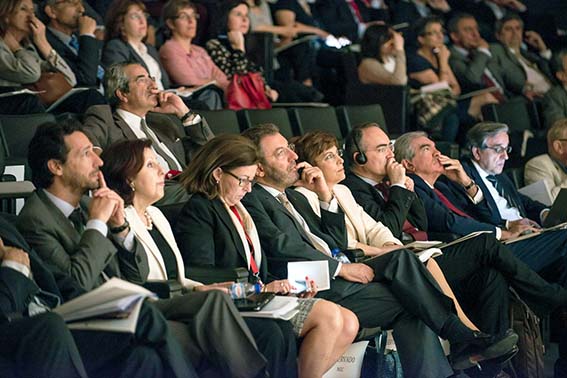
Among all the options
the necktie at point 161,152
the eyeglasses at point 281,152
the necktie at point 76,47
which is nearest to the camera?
the eyeglasses at point 281,152

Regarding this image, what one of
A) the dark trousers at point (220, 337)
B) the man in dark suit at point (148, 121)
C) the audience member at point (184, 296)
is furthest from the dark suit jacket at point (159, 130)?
the dark trousers at point (220, 337)

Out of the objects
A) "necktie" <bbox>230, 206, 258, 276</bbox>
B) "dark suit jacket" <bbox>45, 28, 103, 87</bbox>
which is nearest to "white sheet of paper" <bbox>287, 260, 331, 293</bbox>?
"necktie" <bbox>230, 206, 258, 276</bbox>

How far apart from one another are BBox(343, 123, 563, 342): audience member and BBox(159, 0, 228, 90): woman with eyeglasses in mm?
1560

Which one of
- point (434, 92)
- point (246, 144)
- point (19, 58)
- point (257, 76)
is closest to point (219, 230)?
point (246, 144)

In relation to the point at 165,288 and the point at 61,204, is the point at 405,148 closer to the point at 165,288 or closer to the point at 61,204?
the point at 165,288

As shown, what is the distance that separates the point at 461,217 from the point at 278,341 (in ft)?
7.05

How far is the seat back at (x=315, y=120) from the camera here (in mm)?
7109

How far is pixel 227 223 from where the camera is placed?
4.68 m

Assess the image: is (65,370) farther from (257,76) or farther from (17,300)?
(257,76)

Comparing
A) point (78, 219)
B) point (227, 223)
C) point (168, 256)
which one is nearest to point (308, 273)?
point (227, 223)

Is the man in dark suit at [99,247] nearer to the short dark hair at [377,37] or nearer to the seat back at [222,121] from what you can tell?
the seat back at [222,121]

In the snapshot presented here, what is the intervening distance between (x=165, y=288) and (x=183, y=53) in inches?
126

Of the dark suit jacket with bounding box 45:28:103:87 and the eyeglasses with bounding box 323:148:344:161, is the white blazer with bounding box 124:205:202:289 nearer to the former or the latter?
the eyeglasses with bounding box 323:148:344:161

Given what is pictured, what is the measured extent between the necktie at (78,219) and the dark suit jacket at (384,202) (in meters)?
1.85
